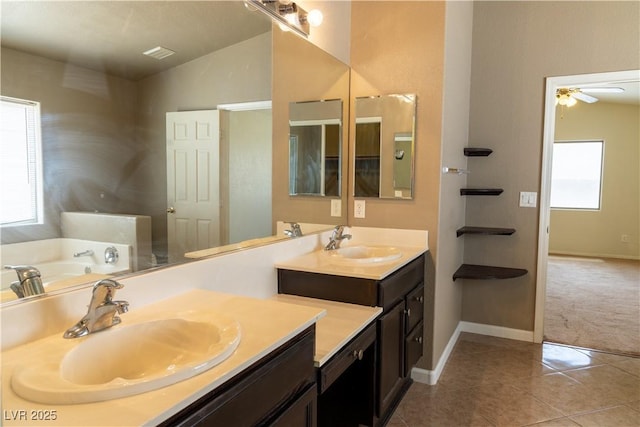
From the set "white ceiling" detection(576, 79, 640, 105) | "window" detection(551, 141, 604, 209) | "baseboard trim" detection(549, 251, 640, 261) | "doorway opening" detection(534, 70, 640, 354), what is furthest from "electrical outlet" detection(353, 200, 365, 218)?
"baseboard trim" detection(549, 251, 640, 261)

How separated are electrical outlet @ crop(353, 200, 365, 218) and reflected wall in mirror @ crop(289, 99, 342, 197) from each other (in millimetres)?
153

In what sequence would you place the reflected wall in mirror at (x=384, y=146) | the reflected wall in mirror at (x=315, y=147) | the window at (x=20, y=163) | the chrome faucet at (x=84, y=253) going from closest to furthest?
the window at (x=20, y=163), the chrome faucet at (x=84, y=253), the reflected wall in mirror at (x=315, y=147), the reflected wall in mirror at (x=384, y=146)

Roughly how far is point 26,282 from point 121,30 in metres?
0.81

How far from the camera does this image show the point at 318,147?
107 inches

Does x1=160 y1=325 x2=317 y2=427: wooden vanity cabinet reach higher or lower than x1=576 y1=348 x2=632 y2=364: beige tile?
higher

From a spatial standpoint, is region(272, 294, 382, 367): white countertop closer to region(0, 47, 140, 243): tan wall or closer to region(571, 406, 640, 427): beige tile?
region(0, 47, 140, 243): tan wall

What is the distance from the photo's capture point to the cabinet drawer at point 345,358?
1386mm

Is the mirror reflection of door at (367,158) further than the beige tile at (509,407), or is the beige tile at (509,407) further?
the mirror reflection of door at (367,158)

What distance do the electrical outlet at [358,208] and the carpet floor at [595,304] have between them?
1907 mm

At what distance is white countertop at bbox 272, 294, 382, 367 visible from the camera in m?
1.42

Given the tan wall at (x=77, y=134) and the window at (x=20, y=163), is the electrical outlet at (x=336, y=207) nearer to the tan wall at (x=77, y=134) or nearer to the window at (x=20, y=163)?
the tan wall at (x=77, y=134)

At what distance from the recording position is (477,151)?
3.28 m

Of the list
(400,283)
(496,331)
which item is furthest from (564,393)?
(400,283)

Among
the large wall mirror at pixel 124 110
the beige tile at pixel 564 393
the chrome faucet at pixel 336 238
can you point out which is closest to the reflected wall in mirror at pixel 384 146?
the chrome faucet at pixel 336 238
